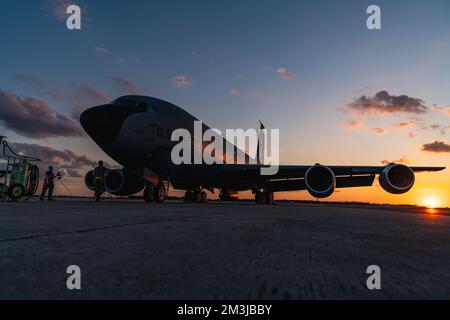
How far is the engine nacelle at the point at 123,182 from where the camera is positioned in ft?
39.1

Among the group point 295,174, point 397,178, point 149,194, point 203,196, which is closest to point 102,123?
point 149,194

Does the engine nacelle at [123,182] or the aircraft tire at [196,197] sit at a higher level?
the engine nacelle at [123,182]

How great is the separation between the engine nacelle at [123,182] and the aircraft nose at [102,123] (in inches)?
111

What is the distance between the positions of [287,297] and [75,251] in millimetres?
1247

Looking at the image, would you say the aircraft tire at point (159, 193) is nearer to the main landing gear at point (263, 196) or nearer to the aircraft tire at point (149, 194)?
the aircraft tire at point (149, 194)

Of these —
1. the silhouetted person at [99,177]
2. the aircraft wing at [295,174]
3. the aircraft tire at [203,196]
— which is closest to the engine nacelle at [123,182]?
the silhouetted person at [99,177]

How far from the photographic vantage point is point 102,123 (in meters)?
8.84

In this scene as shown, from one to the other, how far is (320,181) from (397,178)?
2.97 metres

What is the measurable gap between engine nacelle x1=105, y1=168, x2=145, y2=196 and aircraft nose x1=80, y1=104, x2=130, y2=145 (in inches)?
111

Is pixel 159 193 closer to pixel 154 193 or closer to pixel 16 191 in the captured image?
pixel 154 193

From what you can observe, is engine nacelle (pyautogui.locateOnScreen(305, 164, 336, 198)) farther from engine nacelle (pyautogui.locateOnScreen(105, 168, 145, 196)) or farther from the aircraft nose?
the aircraft nose
